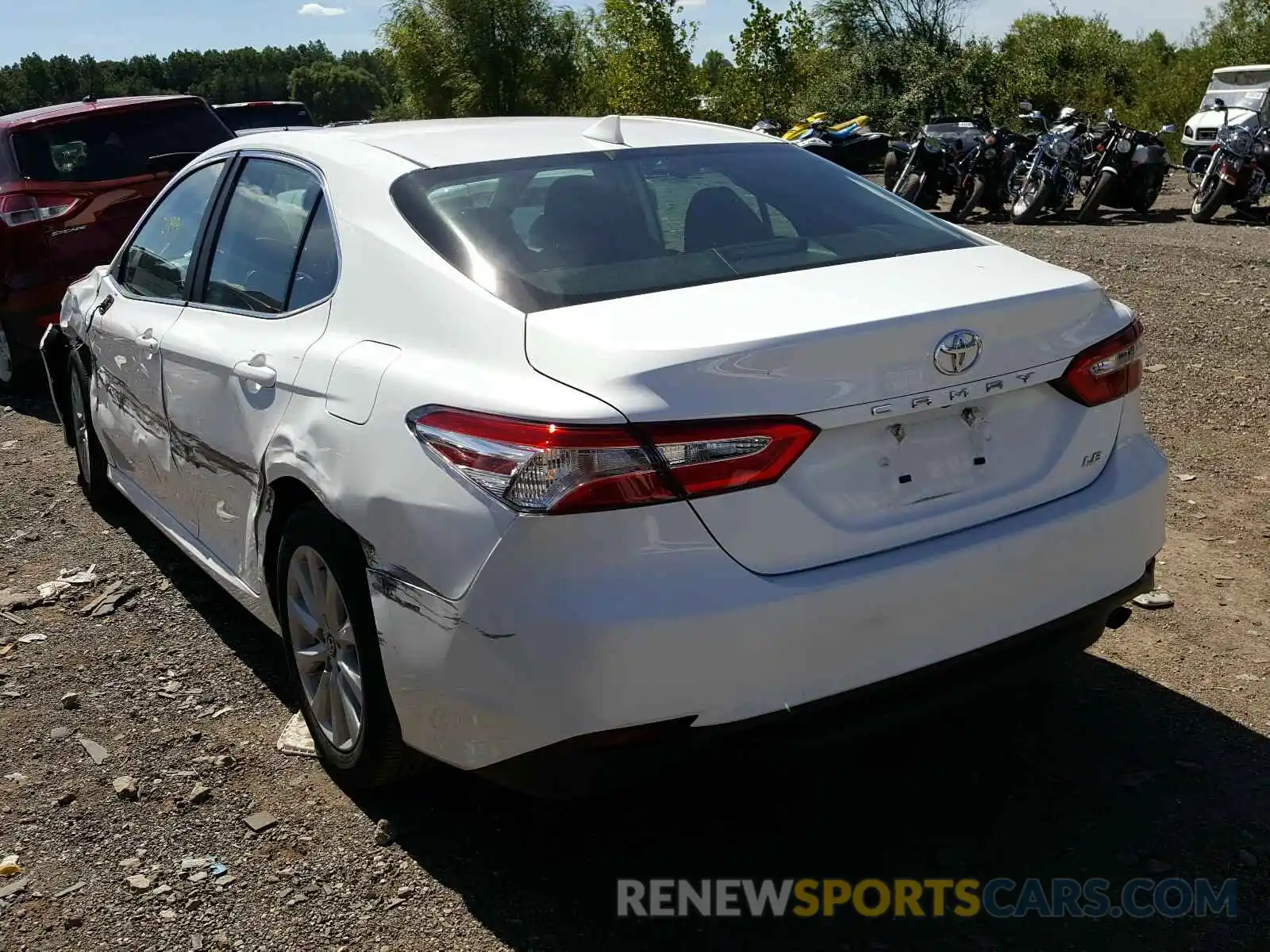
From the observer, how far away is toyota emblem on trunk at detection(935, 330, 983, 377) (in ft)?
8.52

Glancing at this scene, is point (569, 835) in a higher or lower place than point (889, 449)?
lower

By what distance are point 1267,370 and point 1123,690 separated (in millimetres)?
3863

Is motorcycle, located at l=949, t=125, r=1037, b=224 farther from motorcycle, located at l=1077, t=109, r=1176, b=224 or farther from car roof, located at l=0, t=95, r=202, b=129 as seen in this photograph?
car roof, located at l=0, t=95, r=202, b=129

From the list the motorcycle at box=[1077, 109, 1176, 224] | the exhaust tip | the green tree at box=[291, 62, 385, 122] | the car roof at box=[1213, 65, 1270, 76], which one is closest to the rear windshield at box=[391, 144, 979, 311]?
the exhaust tip

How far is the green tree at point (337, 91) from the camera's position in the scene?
354 ft

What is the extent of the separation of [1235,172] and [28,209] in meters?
11.8

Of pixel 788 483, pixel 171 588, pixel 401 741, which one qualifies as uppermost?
pixel 788 483

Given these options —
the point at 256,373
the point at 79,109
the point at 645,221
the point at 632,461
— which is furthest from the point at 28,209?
the point at 632,461

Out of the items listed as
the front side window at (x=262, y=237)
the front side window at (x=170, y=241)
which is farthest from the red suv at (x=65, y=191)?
the front side window at (x=262, y=237)

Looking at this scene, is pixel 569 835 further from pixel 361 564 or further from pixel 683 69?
pixel 683 69

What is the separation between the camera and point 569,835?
123 inches

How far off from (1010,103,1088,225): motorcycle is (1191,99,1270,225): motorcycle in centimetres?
142

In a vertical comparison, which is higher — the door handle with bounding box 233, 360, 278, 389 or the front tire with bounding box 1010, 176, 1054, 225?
the door handle with bounding box 233, 360, 278, 389

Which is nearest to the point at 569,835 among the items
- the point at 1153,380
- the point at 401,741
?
the point at 401,741
